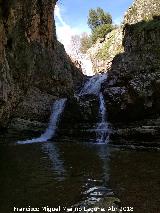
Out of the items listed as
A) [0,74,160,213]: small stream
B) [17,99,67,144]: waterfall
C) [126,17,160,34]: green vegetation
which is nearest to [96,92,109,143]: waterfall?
[0,74,160,213]: small stream

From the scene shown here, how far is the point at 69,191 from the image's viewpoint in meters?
14.4

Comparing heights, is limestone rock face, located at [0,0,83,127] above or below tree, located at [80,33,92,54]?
below

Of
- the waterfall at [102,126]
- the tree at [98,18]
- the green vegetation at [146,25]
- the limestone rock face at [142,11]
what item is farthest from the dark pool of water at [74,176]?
the tree at [98,18]

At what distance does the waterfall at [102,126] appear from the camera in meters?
31.1

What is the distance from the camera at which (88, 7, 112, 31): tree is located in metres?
79.2

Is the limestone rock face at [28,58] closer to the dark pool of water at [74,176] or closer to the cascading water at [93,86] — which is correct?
the cascading water at [93,86]

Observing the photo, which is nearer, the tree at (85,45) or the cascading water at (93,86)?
the cascading water at (93,86)

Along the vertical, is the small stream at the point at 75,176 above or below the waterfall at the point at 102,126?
below

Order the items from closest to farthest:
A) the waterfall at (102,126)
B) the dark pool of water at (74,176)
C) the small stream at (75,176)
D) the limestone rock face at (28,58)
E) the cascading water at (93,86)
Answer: the small stream at (75,176), the dark pool of water at (74,176), the limestone rock face at (28,58), the waterfall at (102,126), the cascading water at (93,86)

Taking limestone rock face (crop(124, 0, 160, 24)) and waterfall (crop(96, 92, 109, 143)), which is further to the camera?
limestone rock face (crop(124, 0, 160, 24))

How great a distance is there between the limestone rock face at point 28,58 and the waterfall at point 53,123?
1.12 meters

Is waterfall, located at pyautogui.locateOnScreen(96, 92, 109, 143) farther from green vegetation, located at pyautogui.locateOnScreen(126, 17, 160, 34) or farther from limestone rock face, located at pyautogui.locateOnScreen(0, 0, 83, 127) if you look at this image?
green vegetation, located at pyautogui.locateOnScreen(126, 17, 160, 34)

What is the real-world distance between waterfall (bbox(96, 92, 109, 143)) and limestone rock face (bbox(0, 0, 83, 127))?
586 centimetres

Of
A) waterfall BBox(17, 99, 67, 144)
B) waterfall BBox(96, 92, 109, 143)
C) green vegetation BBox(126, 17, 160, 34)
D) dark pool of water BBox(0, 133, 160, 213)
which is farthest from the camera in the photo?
green vegetation BBox(126, 17, 160, 34)
